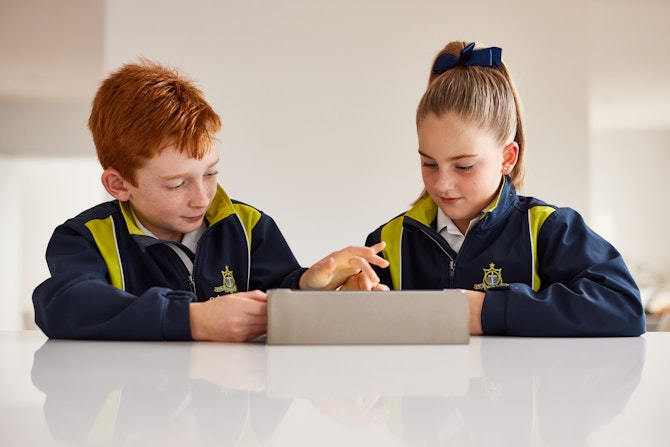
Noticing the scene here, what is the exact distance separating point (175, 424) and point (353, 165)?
3407mm

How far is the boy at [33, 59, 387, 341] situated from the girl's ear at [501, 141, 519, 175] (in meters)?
0.47

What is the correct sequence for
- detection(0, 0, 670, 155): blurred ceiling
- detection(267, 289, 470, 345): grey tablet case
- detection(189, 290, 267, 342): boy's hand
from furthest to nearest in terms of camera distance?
1. detection(0, 0, 670, 155): blurred ceiling
2. detection(189, 290, 267, 342): boy's hand
3. detection(267, 289, 470, 345): grey tablet case

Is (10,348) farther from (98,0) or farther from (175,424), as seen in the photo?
(98,0)

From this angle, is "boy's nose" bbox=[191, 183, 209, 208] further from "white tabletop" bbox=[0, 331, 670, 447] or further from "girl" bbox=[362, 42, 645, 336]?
"white tabletop" bbox=[0, 331, 670, 447]

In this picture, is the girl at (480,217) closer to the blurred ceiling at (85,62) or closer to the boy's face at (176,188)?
the boy's face at (176,188)

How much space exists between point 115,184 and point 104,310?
44 centimetres

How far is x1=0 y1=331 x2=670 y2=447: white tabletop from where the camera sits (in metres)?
0.53

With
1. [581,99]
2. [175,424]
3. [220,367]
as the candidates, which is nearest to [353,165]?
[581,99]

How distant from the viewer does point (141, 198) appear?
165cm

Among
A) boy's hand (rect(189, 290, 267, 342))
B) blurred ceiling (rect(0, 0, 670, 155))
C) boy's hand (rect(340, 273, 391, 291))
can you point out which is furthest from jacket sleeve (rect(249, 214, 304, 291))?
blurred ceiling (rect(0, 0, 670, 155))

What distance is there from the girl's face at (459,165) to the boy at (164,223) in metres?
0.31

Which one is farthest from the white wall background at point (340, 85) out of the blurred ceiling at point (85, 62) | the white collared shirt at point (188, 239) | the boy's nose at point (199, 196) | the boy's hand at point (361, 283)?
the boy's hand at point (361, 283)

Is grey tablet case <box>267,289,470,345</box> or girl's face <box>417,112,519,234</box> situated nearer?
grey tablet case <box>267,289,470,345</box>

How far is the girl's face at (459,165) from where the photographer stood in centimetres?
166
